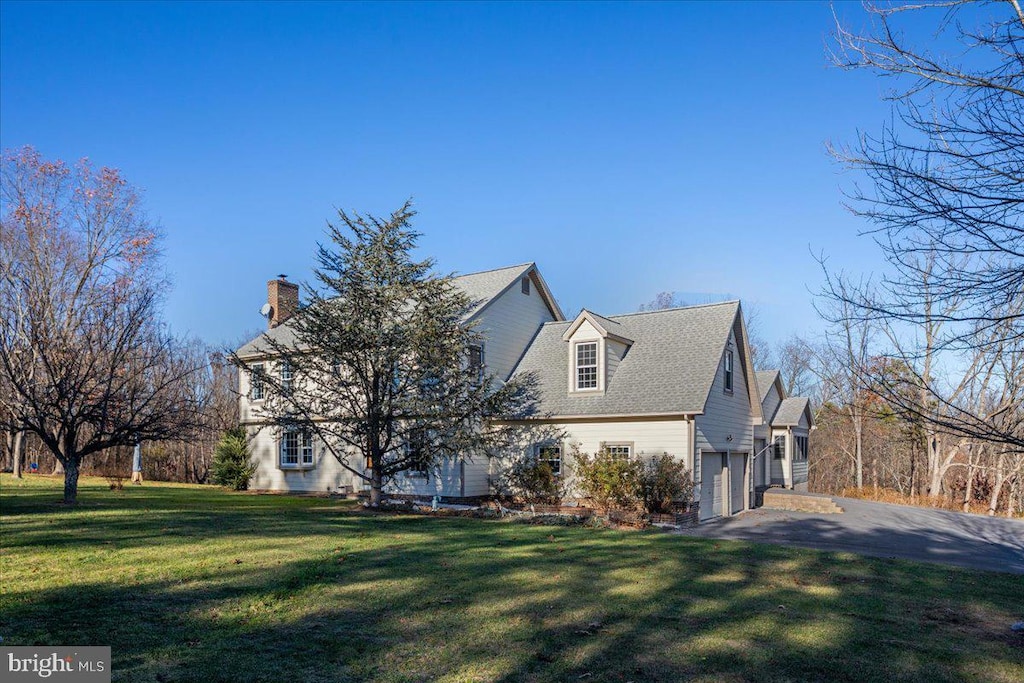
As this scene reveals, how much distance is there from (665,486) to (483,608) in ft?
39.2

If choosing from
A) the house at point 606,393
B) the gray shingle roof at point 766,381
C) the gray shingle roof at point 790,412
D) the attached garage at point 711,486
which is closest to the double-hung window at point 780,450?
the gray shingle roof at point 790,412

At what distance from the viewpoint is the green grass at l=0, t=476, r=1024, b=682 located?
6262 mm

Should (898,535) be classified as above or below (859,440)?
below

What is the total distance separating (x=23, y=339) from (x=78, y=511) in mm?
9306

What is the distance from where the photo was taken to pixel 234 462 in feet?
94.3

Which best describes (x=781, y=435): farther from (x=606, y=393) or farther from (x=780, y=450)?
(x=606, y=393)

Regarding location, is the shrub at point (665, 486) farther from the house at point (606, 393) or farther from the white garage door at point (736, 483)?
the white garage door at point (736, 483)

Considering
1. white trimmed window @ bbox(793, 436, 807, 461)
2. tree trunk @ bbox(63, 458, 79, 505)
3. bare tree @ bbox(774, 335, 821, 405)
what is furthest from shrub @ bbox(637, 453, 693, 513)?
bare tree @ bbox(774, 335, 821, 405)

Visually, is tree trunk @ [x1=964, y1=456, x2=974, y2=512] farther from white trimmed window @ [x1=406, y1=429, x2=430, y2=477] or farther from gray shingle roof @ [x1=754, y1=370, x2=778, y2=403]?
white trimmed window @ [x1=406, y1=429, x2=430, y2=477]

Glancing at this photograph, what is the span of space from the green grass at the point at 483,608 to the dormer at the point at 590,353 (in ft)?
30.8

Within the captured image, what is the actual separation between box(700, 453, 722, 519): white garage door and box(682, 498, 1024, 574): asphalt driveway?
580mm

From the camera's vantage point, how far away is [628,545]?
1362 centimetres

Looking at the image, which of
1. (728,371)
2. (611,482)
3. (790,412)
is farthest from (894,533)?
(790,412)

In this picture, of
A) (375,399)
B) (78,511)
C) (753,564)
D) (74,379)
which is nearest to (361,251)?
(375,399)
